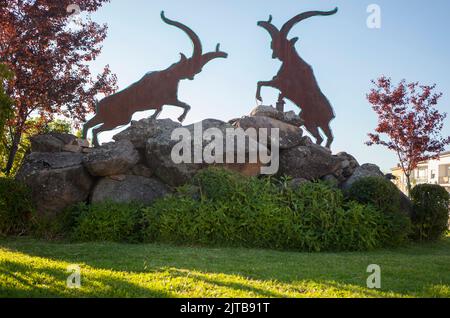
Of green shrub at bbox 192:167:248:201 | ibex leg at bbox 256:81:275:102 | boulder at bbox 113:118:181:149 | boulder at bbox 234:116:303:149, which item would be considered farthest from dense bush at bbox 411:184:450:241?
boulder at bbox 113:118:181:149

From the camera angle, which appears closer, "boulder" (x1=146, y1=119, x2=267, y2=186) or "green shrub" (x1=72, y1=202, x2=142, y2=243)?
"green shrub" (x1=72, y1=202, x2=142, y2=243)

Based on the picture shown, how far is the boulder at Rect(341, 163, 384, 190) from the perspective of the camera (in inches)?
364

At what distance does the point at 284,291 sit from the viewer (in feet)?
13.3

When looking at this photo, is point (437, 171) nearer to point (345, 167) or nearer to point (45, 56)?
point (345, 167)

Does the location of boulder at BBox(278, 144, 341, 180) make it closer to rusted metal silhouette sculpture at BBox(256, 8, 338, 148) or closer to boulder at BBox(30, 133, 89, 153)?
rusted metal silhouette sculpture at BBox(256, 8, 338, 148)

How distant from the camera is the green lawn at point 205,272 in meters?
4.03

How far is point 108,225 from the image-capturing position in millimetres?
7742

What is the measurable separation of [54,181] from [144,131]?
7.31 ft

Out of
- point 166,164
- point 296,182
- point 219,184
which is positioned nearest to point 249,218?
point 219,184

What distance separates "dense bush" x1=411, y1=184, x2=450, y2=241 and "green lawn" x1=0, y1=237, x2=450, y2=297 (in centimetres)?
258

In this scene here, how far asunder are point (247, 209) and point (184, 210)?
1179 mm
